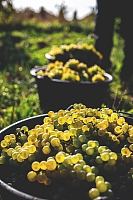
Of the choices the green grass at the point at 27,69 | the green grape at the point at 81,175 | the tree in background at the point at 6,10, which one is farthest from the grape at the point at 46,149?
the tree in background at the point at 6,10

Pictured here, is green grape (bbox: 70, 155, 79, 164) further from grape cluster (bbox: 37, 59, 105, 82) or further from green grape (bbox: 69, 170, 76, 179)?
grape cluster (bbox: 37, 59, 105, 82)

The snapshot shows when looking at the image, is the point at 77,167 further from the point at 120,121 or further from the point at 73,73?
the point at 73,73

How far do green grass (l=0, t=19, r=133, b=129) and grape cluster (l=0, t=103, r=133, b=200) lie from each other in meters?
0.74

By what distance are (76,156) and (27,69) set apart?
4591 mm

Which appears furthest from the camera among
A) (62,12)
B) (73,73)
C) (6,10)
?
(62,12)

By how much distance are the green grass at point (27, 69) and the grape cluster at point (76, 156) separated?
74 centimetres

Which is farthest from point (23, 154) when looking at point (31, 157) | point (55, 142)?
point (55, 142)

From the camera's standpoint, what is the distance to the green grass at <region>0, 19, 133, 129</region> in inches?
151

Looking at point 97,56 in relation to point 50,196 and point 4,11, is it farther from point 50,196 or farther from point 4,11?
point 4,11

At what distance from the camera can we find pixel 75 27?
492 inches

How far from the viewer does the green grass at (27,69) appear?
3836mm

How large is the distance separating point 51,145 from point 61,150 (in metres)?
0.05

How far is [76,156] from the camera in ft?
4.61

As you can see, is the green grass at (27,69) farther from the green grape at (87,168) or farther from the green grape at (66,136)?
the green grape at (87,168)
